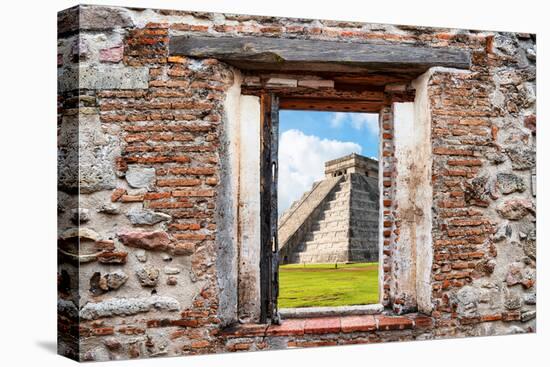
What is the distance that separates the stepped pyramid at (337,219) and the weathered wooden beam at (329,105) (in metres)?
1.47

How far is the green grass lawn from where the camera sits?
17.8 ft

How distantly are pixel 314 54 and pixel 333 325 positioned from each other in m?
2.09

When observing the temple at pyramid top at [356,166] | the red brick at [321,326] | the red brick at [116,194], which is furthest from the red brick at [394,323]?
the temple at pyramid top at [356,166]

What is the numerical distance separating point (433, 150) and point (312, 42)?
1284 mm

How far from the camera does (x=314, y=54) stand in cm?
492

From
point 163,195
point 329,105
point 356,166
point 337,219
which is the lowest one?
point 337,219

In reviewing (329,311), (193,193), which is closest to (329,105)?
(193,193)

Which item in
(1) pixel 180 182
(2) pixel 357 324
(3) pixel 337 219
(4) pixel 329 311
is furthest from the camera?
(3) pixel 337 219

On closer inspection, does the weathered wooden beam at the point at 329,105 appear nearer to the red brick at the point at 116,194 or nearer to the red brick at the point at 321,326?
the red brick at the point at 116,194

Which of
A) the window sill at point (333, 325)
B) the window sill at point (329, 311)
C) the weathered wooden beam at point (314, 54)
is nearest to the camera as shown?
the weathered wooden beam at point (314, 54)

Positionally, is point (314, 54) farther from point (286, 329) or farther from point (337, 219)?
point (337, 219)

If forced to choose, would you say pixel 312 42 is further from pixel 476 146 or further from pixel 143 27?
pixel 476 146

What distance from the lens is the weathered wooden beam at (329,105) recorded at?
5.24m

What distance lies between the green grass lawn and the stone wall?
374 mm
